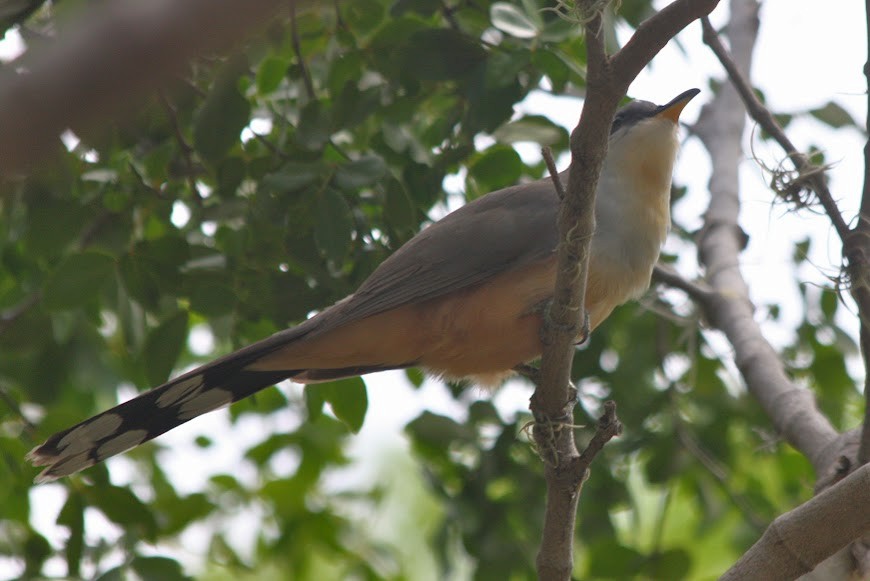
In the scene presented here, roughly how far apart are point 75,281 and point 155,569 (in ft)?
3.46

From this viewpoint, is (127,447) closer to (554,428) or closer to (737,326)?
(554,428)

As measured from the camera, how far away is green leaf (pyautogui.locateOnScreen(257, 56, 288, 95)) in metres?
3.61

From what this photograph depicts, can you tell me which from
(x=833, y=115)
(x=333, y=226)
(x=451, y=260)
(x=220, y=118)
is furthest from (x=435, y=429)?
(x=833, y=115)

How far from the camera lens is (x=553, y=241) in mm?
3422

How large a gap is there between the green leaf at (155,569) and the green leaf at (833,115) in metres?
3.25

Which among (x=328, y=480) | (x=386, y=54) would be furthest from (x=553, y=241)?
(x=328, y=480)

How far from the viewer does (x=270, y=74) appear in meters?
3.61

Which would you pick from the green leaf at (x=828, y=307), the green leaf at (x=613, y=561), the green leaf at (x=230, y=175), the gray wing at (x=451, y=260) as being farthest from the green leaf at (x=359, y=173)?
the green leaf at (x=828, y=307)

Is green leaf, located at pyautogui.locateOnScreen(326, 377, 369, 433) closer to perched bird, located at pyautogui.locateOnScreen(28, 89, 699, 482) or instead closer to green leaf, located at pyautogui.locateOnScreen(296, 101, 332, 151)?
perched bird, located at pyautogui.locateOnScreen(28, 89, 699, 482)

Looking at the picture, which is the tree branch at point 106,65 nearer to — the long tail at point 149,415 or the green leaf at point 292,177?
the green leaf at point 292,177

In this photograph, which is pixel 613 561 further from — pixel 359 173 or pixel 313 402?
pixel 359 173

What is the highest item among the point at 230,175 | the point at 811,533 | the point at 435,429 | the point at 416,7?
the point at 416,7

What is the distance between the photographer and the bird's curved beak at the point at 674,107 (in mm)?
3877

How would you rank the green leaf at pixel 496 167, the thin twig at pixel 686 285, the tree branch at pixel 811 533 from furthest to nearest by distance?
the thin twig at pixel 686 285
the green leaf at pixel 496 167
the tree branch at pixel 811 533
